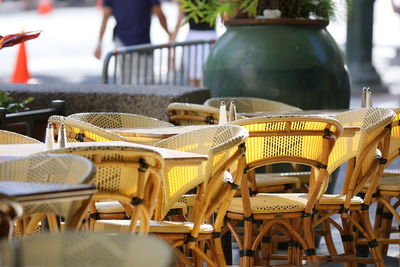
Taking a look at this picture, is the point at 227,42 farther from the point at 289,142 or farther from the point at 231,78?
the point at 289,142

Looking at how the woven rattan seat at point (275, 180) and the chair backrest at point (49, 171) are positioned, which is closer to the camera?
the chair backrest at point (49, 171)

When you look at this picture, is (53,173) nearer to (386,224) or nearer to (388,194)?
(388,194)

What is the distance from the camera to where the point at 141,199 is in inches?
158

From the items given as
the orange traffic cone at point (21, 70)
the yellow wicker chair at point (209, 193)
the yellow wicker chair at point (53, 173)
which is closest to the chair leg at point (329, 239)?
the yellow wicker chair at point (209, 193)

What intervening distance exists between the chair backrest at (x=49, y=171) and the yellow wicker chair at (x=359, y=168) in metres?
2.04

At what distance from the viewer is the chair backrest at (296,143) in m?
5.13

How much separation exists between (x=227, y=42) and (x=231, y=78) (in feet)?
0.86

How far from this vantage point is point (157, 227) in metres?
4.56

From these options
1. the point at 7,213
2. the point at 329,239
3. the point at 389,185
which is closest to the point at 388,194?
the point at 389,185

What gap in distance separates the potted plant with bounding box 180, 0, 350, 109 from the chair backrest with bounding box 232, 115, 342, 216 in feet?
8.20

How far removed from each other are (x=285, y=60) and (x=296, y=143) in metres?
2.56

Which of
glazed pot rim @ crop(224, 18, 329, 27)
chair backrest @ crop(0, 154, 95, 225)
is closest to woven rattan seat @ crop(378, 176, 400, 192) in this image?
glazed pot rim @ crop(224, 18, 329, 27)

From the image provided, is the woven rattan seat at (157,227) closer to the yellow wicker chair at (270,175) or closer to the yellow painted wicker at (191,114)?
the yellow wicker chair at (270,175)

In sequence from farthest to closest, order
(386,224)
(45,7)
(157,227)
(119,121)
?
(45,7)
(386,224)
(119,121)
(157,227)
